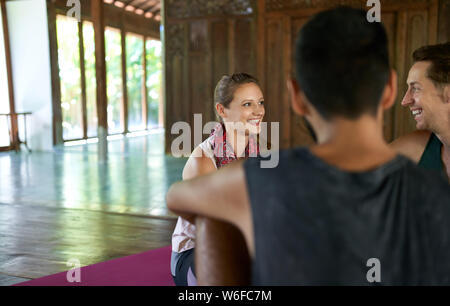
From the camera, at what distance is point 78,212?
13.8 ft

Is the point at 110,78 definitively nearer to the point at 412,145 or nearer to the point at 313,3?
the point at 313,3

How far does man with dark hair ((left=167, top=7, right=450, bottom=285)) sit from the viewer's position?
0.73 meters

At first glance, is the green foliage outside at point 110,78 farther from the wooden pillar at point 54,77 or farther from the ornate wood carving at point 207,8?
the ornate wood carving at point 207,8

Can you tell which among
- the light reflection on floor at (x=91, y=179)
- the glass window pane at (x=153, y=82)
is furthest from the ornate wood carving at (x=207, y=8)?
the glass window pane at (x=153, y=82)

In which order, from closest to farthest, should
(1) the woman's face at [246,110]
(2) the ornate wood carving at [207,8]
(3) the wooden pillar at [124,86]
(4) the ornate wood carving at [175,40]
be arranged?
(1) the woman's face at [246,110] → (2) the ornate wood carving at [207,8] → (4) the ornate wood carving at [175,40] → (3) the wooden pillar at [124,86]

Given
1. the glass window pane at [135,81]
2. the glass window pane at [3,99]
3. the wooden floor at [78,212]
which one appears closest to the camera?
the wooden floor at [78,212]

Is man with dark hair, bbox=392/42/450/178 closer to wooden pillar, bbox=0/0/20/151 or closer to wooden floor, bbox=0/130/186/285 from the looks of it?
wooden floor, bbox=0/130/186/285

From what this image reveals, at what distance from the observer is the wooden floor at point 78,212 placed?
3.05 meters

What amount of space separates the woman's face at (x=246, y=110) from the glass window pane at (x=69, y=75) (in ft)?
26.9

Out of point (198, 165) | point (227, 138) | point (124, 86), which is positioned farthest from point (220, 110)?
point (124, 86)

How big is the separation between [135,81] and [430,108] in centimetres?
1277

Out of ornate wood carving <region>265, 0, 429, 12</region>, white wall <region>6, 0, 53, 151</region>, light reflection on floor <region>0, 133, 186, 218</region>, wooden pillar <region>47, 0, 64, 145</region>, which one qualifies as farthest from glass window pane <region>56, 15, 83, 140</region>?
ornate wood carving <region>265, 0, 429, 12</region>

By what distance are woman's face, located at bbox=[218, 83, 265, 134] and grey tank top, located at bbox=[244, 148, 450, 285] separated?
60.7 inches
